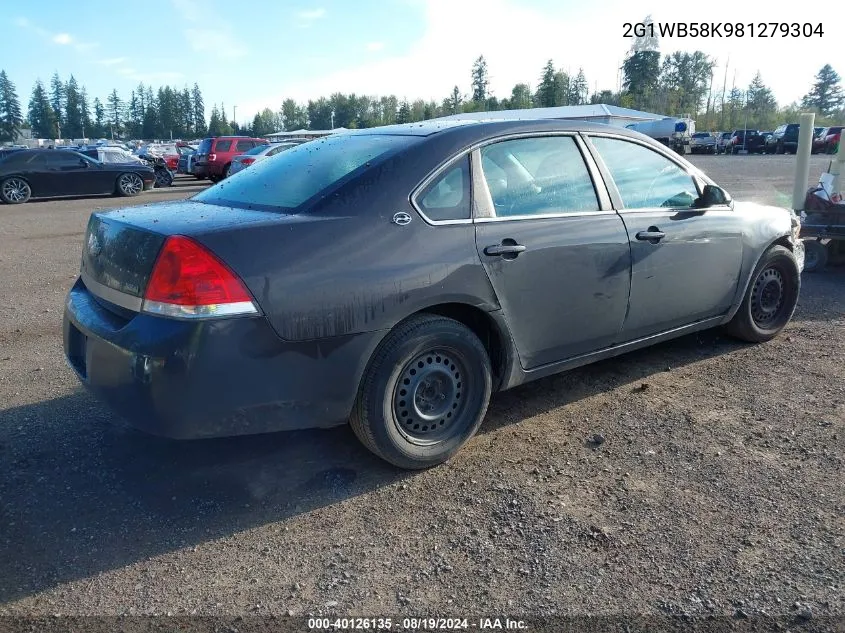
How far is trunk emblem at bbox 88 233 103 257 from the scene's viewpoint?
11.0 ft

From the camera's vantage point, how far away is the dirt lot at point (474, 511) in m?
2.52

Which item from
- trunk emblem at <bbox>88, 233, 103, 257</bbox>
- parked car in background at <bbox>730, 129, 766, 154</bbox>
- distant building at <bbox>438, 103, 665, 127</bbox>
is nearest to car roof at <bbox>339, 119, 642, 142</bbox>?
trunk emblem at <bbox>88, 233, 103, 257</bbox>

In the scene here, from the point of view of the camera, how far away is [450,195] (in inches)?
134

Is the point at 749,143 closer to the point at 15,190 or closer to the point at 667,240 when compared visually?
the point at 15,190

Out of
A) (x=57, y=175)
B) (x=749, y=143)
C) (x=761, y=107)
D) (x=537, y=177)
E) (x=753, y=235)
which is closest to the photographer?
(x=537, y=177)

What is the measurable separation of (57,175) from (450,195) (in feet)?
63.9

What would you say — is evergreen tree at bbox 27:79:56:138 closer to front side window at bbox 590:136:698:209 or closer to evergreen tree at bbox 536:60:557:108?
evergreen tree at bbox 536:60:557:108

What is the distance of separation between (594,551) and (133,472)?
7.21ft

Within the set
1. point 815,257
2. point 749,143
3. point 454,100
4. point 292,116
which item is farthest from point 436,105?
point 815,257

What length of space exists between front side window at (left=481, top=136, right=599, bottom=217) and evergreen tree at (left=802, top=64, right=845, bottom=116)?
320 ft

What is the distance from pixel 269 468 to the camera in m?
3.47

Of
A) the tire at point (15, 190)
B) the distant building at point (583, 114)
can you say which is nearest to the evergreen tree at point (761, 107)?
the distant building at point (583, 114)

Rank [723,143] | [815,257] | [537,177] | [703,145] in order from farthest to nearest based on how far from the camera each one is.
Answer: [723,143], [703,145], [815,257], [537,177]

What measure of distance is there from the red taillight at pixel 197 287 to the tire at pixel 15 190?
63.4 ft
